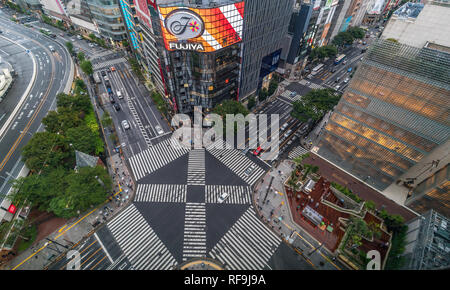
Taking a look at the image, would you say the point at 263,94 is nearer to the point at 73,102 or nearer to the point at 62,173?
the point at 62,173

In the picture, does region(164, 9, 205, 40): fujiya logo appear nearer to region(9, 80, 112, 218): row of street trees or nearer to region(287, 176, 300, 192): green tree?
region(9, 80, 112, 218): row of street trees

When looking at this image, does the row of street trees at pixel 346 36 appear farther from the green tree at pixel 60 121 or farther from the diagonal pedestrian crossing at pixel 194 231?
the green tree at pixel 60 121

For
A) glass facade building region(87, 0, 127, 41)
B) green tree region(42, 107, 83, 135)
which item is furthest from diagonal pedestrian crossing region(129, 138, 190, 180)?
glass facade building region(87, 0, 127, 41)

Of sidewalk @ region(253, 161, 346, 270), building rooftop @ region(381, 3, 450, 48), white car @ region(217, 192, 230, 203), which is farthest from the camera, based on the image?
white car @ region(217, 192, 230, 203)

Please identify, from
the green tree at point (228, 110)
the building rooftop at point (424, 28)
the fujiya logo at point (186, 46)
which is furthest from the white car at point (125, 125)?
the building rooftop at point (424, 28)

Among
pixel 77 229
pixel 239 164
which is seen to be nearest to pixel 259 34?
pixel 239 164
